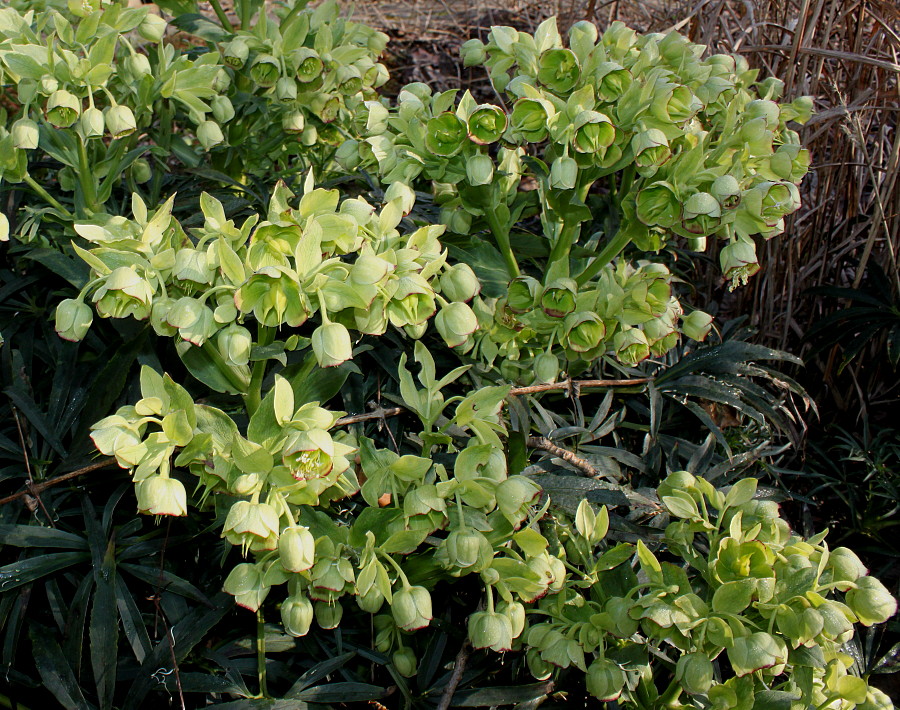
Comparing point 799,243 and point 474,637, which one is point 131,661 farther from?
point 799,243

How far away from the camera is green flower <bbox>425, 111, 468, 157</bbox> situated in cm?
100

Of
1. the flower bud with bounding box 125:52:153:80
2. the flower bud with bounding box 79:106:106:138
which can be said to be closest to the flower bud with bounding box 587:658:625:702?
the flower bud with bounding box 79:106:106:138

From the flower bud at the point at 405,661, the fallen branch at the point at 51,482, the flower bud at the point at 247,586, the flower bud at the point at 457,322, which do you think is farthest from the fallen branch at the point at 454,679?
the fallen branch at the point at 51,482

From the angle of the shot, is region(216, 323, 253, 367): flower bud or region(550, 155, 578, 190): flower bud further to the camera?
region(550, 155, 578, 190): flower bud

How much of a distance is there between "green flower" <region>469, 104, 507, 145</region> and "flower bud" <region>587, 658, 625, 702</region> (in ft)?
2.14

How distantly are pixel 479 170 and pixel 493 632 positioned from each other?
572 mm

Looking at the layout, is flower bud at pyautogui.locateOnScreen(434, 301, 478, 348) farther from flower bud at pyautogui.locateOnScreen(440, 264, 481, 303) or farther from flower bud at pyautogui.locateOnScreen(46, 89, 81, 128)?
flower bud at pyautogui.locateOnScreen(46, 89, 81, 128)

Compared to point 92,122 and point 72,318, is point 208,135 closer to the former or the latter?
point 92,122

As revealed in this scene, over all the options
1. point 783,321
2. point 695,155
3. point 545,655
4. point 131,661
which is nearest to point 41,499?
point 131,661

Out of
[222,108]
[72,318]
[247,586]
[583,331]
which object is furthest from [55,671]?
[222,108]

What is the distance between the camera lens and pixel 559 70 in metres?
1.07

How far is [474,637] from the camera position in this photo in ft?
2.66

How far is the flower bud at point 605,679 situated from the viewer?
83 cm

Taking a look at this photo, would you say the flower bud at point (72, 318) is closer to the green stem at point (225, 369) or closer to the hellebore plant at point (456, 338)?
the hellebore plant at point (456, 338)
